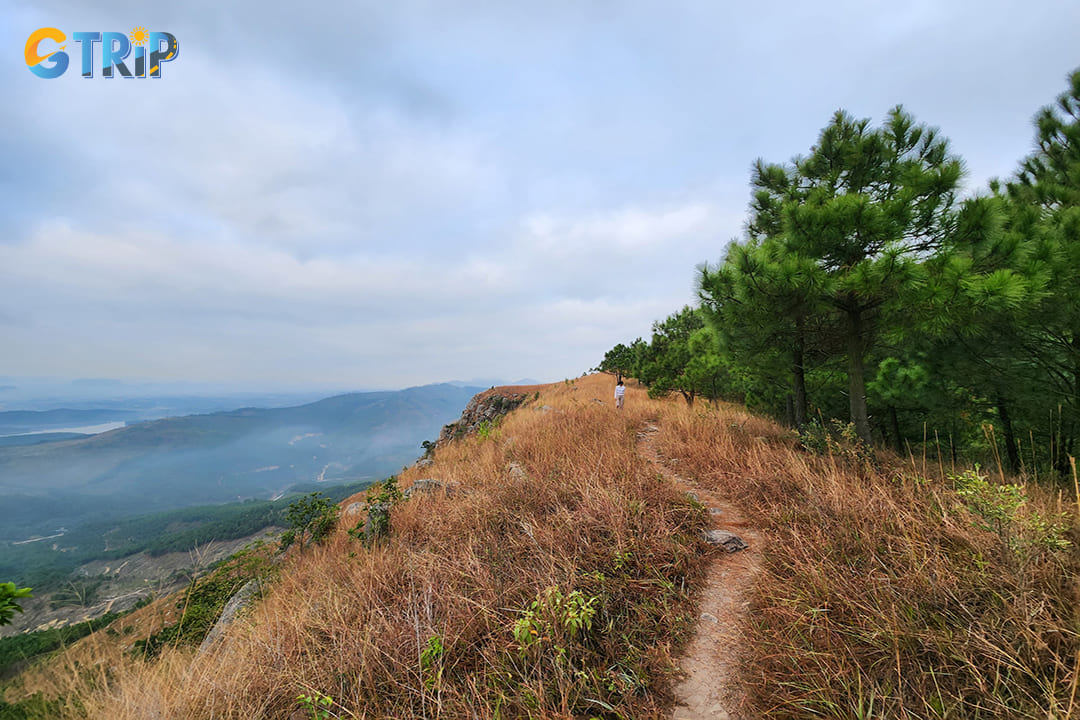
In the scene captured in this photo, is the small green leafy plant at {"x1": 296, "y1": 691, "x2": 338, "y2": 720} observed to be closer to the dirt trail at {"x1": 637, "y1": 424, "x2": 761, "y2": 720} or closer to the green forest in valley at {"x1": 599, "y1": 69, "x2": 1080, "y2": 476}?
the dirt trail at {"x1": 637, "y1": 424, "x2": 761, "y2": 720}

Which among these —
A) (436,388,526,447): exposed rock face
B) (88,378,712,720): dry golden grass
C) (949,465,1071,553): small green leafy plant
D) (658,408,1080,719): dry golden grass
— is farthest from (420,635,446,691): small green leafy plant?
(436,388,526,447): exposed rock face

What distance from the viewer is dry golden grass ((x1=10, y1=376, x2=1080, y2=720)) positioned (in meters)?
1.95

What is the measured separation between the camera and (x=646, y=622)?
2750mm

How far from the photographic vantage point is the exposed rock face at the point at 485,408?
29375mm

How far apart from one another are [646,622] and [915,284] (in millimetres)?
5156

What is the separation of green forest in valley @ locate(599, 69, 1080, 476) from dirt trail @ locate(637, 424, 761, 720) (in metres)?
2.18

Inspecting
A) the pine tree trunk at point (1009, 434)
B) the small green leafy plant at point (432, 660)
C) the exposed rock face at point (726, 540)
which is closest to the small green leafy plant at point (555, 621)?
the small green leafy plant at point (432, 660)

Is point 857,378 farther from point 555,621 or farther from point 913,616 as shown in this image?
point 555,621

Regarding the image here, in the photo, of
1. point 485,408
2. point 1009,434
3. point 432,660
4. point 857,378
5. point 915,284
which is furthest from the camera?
point 485,408

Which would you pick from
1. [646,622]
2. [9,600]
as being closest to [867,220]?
[646,622]

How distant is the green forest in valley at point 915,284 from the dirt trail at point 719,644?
7.16ft

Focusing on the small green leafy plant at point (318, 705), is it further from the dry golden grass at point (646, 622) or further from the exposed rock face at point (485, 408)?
the exposed rock face at point (485, 408)

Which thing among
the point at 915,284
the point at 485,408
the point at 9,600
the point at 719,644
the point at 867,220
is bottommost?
the point at 485,408

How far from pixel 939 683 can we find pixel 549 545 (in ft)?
8.29
